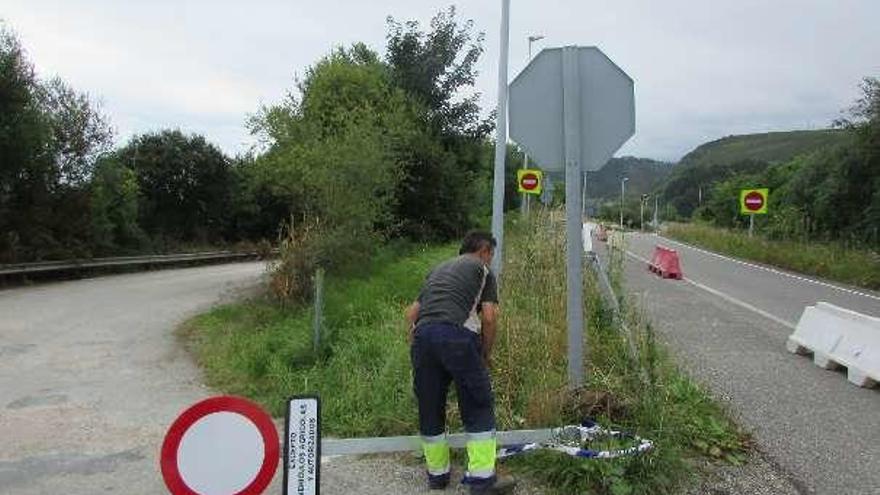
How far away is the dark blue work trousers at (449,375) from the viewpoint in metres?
5.74

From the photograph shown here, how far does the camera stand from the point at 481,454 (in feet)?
18.5

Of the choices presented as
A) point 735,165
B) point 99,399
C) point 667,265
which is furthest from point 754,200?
point 735,165

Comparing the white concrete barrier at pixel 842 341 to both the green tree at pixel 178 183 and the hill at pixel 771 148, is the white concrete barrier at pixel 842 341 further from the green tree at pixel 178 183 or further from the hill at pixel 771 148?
the hill at pixel 771 148

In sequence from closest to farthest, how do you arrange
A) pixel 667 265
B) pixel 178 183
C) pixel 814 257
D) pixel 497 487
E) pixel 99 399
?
pixel 497 487 → pixel 99 399 → pixel 667 265 → pixel 814 257 → pixel 178 183

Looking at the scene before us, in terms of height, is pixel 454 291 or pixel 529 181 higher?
pixel 529 181

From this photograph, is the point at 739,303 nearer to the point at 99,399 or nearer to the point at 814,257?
the point at 814,257

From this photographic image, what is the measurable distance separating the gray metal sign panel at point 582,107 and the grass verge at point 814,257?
18.4 metres

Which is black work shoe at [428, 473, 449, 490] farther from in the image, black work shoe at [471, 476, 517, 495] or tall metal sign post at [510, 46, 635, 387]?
tall metal sign post at [510, 46, 635, 387]

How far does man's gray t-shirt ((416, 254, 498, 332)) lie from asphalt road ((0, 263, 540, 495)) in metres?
1.15

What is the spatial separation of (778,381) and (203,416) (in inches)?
278

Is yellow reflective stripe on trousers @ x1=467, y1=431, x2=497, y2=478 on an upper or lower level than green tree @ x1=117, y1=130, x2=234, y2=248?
lower

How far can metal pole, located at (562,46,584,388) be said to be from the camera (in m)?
6.78

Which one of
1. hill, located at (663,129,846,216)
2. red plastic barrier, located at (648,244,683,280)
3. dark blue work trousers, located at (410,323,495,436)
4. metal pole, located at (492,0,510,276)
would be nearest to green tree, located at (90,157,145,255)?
metal pole, located at (492,0,510,276)

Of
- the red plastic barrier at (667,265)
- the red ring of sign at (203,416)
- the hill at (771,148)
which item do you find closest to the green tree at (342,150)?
the red plastic barrier at (667,265)
